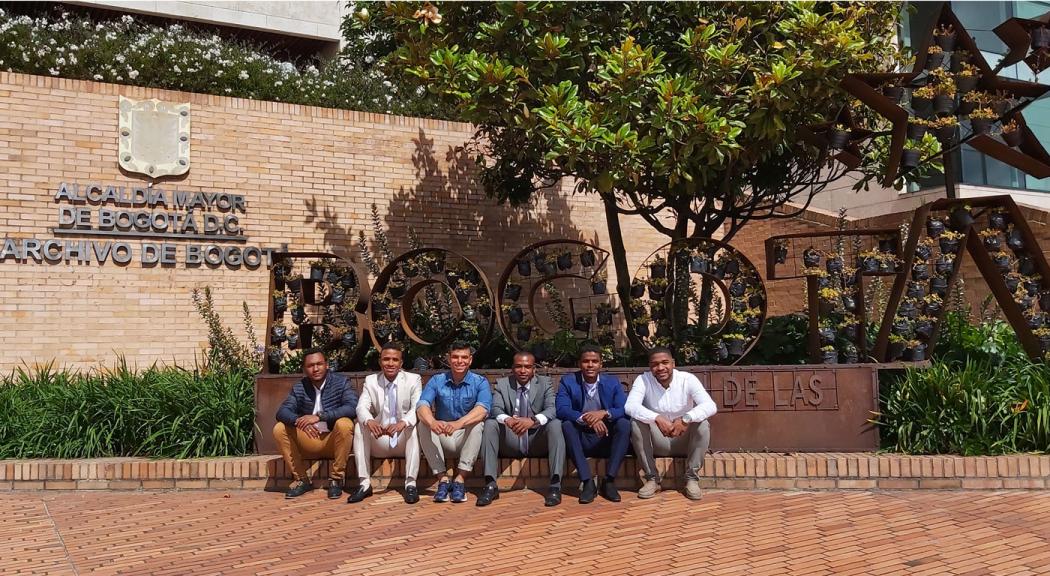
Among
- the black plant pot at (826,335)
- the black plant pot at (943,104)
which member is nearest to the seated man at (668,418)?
the black plant pot at (826,335)

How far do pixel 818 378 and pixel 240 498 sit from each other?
15.6 feet

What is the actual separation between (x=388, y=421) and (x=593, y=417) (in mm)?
1627

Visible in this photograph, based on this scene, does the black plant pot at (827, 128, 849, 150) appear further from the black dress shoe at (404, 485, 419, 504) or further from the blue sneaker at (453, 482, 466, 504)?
A: the black dress shoe at (404, 485, 419, 504)

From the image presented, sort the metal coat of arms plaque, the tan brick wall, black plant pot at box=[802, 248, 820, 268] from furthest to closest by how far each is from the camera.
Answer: the metal coat of arms plaque
the tan brick wall
black plant pot at box=[802, 248, 820, 268]

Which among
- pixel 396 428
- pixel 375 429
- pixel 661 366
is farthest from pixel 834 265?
pixel 375 429

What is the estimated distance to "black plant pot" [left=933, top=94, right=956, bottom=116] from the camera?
22.5 ft

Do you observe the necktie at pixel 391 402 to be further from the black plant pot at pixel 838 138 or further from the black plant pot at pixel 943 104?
the black plant pot at pixel 943 104

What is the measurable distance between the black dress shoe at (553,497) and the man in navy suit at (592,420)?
6.7 inches

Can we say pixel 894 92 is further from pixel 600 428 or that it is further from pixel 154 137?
pixel 154 137

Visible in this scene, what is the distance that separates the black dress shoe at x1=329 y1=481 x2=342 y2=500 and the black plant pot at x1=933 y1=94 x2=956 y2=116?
584 cm

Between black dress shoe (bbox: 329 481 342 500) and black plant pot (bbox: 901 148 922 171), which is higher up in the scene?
black plant pot (bbox: 901 148 922 171)

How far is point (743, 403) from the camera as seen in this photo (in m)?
6.77

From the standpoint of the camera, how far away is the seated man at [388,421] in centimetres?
621

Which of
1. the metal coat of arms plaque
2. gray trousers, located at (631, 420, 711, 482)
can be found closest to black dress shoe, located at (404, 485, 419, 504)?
gray trousers, located at (631, 420, 711, 482)
